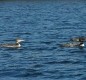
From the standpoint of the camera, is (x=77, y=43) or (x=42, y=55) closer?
(x=42, y=55)

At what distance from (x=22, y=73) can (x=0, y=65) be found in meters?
2.95

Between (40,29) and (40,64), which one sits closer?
(40,64)

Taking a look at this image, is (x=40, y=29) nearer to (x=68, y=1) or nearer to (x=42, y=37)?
(x=42, y=37)

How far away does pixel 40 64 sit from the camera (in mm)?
37281

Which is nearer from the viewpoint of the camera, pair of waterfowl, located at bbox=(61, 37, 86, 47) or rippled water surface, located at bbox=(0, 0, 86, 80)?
rippled water surface, located at bbox=(0, 0, 86, 80)

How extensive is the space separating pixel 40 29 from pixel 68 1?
65.6m

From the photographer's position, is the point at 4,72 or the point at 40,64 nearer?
the point at 4,72

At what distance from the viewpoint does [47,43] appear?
1847 inches

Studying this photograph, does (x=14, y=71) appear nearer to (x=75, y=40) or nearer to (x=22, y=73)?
(x=22, y=73)

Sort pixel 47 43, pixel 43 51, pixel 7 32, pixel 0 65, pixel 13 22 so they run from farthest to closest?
pixel 13 22, pixel 7 32, pixel 47 43, pixel 43 51, pixel 0 65

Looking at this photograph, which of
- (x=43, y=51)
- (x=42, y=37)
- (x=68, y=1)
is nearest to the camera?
(x=43, y=51)

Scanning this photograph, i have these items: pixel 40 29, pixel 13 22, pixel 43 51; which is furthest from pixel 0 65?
pixel 13 22

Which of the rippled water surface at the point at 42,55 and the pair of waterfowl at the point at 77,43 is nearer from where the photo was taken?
the rippled water surface at the point at 42,55

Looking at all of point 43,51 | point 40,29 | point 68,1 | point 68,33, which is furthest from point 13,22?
point 68,1
